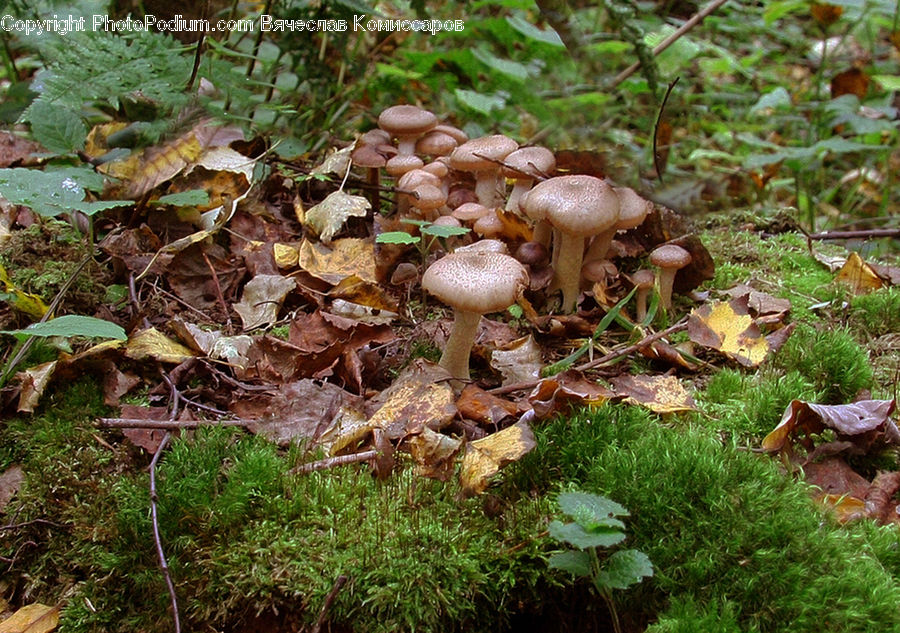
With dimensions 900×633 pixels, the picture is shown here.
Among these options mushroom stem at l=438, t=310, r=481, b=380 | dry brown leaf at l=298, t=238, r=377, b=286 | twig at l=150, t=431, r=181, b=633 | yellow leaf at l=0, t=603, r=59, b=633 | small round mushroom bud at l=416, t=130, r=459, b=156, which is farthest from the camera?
small round mushroom bud at l=416, t=130, r=459, b=156

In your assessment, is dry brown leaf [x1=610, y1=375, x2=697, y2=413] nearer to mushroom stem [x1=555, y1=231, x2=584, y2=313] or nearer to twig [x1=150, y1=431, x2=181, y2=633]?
mushroom stem [x1=555, y1=231, x2=584, y2=313]

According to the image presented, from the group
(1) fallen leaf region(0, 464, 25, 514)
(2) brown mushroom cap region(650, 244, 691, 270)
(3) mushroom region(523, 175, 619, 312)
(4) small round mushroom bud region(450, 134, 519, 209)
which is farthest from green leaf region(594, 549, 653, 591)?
(4) small round mushroom bud region(450, 134, 519, 209)

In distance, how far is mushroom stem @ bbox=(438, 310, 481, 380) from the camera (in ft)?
7.91

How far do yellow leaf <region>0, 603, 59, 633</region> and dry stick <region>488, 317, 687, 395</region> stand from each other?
1.45 metres

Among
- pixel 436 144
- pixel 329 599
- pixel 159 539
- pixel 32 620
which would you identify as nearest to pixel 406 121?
pixel 436 144

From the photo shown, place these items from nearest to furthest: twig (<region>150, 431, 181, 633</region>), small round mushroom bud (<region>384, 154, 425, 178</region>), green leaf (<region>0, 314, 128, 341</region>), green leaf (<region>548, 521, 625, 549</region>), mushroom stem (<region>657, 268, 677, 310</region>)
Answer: green leaf (<region>548, 521, 625, 549</region>)
twig (<region>150, 431, 181, 633</region>)
green leaf (<region>0, 314, 128, 341</region>)
mushroom stem (<region>657, 268, 677, 310</region>)
small round mushroom bud (<region>384, 154, 425, 178</region>)

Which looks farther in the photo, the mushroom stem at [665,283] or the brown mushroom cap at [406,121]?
the brown mushroom cap at [406,121]

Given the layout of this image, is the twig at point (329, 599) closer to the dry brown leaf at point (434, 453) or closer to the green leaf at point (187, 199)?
the dry brown leaf at point (434, 453)

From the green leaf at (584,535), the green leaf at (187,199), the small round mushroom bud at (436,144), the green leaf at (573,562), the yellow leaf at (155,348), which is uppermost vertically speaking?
the small round mushroom bud at (436,144)

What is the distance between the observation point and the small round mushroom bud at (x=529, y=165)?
9.80 ft

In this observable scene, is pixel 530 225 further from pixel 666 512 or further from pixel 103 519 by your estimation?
pixel 103 519

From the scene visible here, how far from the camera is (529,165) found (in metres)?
3.01

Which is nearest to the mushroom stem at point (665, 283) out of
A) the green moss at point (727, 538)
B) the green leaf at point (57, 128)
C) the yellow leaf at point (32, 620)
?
the green moss at point (727, 538)

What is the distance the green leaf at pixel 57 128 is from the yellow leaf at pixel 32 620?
186 cm
